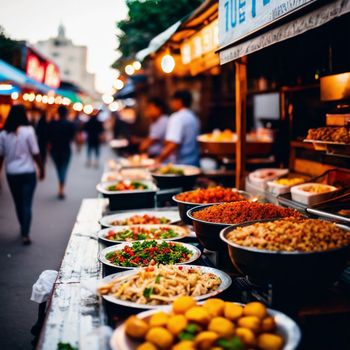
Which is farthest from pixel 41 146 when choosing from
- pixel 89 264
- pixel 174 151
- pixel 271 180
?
pixel 89 264

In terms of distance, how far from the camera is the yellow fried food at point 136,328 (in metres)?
2.20

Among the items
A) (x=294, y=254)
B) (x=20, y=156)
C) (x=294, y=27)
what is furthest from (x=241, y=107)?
(x=20, y=156)

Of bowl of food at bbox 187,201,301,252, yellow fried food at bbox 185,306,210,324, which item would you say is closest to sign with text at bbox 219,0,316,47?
bowl of food at bbox 187,201,301,252

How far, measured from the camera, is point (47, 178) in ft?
56.2

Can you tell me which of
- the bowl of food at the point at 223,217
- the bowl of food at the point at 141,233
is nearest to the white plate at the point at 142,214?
the bowl of food at the point at 141,233

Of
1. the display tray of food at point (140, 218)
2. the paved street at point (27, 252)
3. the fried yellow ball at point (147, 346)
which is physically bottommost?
the paved street at point (27, 252)

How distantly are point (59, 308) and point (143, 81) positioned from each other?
20101 mm

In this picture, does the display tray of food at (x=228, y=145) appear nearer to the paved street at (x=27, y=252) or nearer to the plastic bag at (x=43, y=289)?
the paved street at (x=27, y=252)

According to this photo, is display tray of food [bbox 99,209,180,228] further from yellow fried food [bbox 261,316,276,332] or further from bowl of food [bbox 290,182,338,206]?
yellow fried food [bbox 261,316,276,332]

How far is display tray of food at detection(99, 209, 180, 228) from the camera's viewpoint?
4.82 m

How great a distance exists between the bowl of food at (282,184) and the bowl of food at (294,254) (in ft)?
7.96

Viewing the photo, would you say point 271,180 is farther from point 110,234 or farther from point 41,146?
point 41,146

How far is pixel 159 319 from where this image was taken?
2.28m

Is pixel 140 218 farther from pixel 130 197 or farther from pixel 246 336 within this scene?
pixel 246 336
